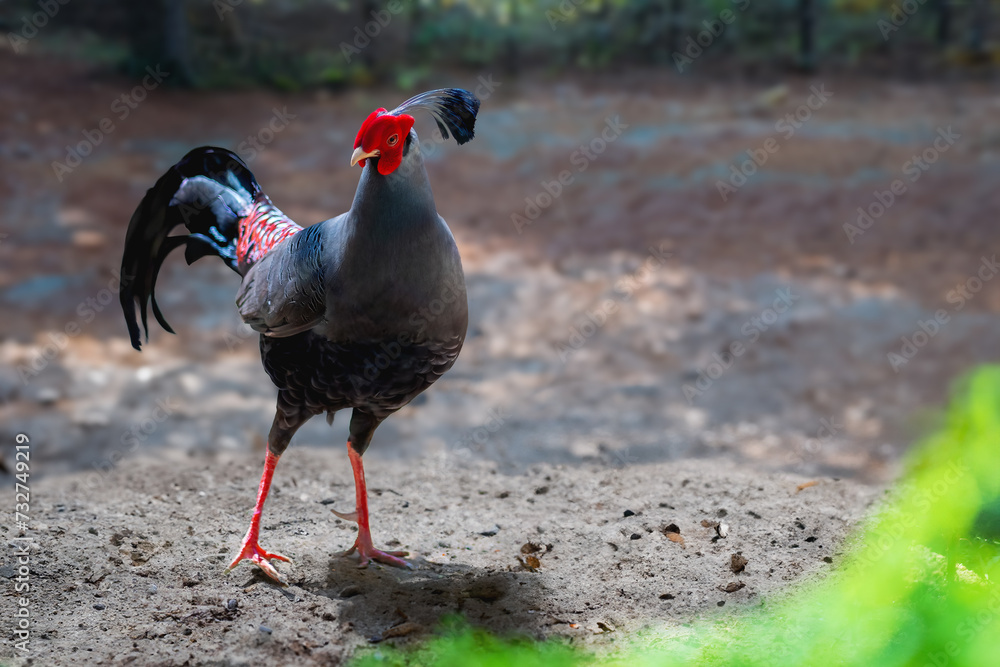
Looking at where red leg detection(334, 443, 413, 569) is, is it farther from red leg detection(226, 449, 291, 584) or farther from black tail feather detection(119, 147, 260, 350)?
black tail feather detection(119, 147, 260, 350)

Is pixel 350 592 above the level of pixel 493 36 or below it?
below

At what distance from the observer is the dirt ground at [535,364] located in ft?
10.4

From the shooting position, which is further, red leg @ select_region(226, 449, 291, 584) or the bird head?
red leg @ select_region(226, 449, 291, 584)

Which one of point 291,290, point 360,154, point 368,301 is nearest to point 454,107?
point 360,154

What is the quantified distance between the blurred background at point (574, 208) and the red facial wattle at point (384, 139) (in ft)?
8.71

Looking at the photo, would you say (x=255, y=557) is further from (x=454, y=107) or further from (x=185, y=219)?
(x=454, y=107)

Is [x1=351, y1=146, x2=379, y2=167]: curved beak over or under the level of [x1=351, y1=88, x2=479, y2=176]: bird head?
under

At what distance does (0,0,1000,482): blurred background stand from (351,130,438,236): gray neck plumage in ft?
8.25

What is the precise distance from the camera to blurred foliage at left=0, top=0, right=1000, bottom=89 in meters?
11.1

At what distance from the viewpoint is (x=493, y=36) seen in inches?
494

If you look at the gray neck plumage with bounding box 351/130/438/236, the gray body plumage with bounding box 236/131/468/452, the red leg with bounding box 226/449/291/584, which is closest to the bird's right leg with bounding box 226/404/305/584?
the red leg with bounding box 226/449/291/584

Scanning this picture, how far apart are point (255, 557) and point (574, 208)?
657 cm

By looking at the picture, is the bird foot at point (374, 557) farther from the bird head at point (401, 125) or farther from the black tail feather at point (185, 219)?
the bird head at point (401, 125)

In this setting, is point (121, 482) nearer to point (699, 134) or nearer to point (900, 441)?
point (900, 441)
